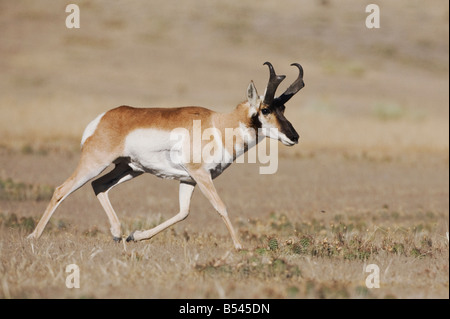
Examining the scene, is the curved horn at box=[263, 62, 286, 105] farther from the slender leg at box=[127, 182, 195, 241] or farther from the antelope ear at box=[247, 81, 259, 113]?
the slender leg at box=[127, 182, 195, 241]

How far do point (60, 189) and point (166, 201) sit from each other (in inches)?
251

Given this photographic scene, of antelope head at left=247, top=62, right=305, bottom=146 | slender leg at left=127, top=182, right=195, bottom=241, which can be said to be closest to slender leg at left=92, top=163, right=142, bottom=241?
slender leg at left=127, top=182, right=195, bottom=241

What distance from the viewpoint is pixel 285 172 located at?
2208 centimetres

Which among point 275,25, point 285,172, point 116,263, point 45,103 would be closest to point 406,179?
point 285,172

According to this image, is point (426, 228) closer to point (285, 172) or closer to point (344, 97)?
point (285, 172)

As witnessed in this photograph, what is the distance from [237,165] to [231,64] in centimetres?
3306

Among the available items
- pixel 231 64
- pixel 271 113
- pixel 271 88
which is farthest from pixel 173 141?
pixel 231 64

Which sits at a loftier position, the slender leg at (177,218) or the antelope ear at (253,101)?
the antelope ear at (253,101)

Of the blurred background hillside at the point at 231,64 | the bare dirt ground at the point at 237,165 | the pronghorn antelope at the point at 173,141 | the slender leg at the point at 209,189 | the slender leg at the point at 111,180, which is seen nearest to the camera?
the bare dirt ground at the point at 237,165

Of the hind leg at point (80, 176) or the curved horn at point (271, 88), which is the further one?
the hind leg at point (80, 176)

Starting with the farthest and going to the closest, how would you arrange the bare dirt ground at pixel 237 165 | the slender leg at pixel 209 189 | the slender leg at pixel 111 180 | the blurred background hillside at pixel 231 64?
the blurred background hillside at pixel 231 64 → the slender leg at pixel 111 180 → the slender leg at pixel 209 189 → the bare dirt ground at pixel 237 165

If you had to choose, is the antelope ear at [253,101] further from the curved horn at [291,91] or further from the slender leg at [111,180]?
the slender leg at [111,180]

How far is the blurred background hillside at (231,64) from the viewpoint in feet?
99.3

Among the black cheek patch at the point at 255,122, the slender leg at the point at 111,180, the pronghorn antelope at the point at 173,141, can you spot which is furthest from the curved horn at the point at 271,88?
the slender leg at the point at 111,180
